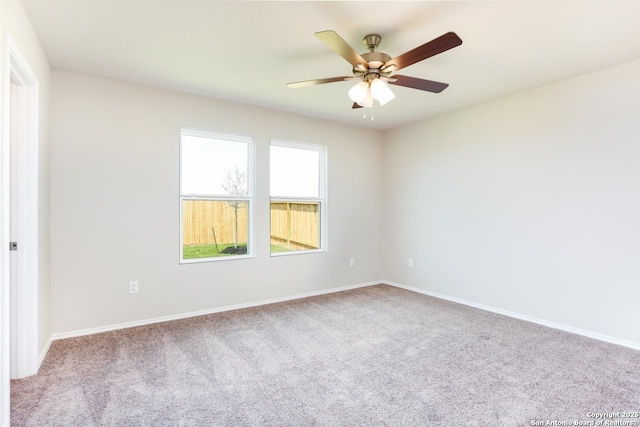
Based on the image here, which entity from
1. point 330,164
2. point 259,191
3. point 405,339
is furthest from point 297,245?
point 405,339

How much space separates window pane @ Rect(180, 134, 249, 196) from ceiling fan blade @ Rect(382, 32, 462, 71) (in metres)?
2.25

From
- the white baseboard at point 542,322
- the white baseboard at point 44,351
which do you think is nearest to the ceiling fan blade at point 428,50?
the white baseboard at point 542,322

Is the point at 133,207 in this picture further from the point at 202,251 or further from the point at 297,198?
the point at 297,198

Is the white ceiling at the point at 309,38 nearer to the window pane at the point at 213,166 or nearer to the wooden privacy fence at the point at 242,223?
the window pane at the point at 213,166

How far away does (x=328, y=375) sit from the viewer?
88.9 inches

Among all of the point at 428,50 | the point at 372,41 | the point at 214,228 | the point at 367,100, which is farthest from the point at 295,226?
the point at 428,50

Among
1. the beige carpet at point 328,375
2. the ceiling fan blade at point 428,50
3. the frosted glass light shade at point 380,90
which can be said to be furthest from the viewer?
the frosted glass light shade at point 380,90

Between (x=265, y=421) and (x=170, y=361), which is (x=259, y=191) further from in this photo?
(x=265, y=421)

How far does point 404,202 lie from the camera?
479 centimetres

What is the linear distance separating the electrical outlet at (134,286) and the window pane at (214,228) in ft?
1.71

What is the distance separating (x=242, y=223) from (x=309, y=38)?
7.61 feet

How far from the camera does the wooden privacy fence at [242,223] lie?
3583mm

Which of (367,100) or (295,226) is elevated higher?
(367,100)

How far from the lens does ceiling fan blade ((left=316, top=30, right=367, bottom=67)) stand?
1.74 metres
